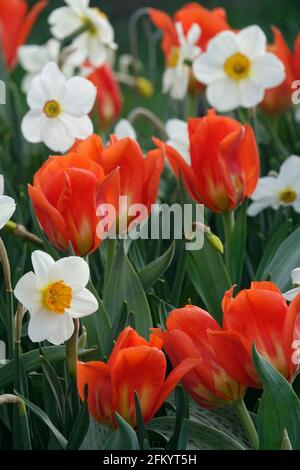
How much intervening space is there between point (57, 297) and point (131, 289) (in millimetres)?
155

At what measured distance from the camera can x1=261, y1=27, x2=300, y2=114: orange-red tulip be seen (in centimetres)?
202

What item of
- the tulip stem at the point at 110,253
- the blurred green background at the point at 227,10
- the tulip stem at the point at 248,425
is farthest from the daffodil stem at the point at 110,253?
the blurred green background at the point at 227,10

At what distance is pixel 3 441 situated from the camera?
1.19 m

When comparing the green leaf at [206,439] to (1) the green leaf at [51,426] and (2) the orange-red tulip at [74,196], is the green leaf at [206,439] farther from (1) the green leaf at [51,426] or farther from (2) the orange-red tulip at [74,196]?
(2) the orange-red tulip at [74,196]

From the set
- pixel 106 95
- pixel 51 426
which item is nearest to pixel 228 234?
pixel 51 426

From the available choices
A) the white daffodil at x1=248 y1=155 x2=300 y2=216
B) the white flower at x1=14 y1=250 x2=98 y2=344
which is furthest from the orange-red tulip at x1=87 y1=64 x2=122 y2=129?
the white flower at x1=14 y1=250 x2=98 y2=344

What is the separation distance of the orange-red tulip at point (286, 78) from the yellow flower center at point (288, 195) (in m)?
0.48

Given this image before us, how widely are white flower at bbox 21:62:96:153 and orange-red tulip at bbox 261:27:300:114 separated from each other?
639 mm

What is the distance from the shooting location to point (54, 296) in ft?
3.53

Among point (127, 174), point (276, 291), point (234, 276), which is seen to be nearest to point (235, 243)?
point (234, 276)

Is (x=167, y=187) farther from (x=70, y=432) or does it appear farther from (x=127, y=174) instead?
(x=70, y=432)

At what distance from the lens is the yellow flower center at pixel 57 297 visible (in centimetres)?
107

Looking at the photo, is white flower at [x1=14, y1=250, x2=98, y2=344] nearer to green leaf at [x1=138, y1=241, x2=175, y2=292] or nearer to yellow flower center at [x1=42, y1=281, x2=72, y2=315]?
yellow flower center at [x1=42, y1=281, x2=72, y2=315]

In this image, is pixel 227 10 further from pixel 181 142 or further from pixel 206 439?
pixel 206 439
